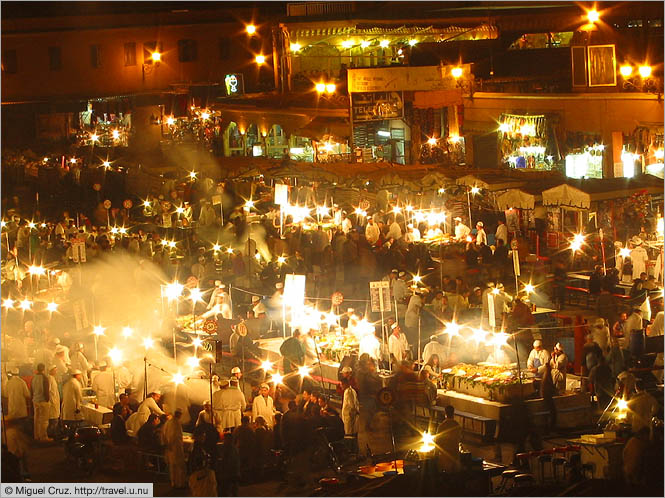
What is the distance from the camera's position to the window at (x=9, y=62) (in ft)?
128

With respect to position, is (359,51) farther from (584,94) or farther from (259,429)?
(259,429)

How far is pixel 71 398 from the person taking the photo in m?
14.8

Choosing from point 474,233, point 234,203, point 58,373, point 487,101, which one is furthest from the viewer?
point 487,101

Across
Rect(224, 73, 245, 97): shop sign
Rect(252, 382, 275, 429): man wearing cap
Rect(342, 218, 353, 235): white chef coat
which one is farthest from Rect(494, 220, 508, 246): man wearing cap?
Rect(224, 73, 245, 97): shop sign

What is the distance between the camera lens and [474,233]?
22.9 metres

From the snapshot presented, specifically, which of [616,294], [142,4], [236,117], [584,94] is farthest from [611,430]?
[142,4]

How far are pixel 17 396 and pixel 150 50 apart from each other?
2645 cm

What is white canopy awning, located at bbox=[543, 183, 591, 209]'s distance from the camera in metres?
19.9

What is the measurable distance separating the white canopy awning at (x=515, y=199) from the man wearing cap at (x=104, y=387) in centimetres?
1010

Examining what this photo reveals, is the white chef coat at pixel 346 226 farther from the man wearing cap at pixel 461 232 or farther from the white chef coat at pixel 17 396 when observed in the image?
the white chef coat at pixel 17 396

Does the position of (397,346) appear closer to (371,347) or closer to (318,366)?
(371,347)

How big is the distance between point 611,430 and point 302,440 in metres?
4.21

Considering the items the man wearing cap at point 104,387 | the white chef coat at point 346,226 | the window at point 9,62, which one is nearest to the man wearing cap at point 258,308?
the man wearing cap at point 104,387

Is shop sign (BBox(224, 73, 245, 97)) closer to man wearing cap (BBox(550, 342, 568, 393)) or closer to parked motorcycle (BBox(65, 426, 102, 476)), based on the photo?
man wearing cap (BBox(550, 342, 568, 393))
